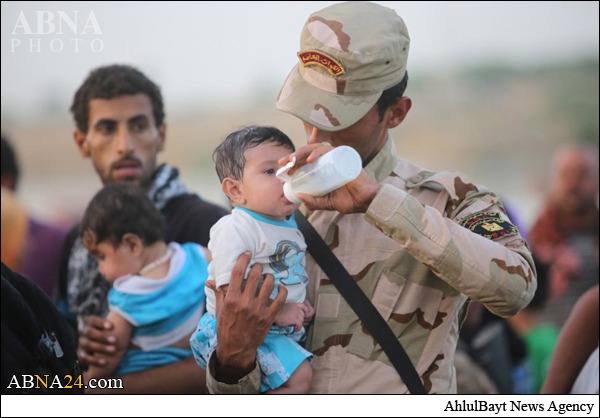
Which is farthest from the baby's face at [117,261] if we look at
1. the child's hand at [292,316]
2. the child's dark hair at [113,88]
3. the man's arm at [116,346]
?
the child's hand at [292,316]

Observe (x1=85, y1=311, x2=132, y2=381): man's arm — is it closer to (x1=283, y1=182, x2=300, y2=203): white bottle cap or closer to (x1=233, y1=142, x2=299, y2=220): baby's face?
(x1=233, y1=142, x2=299, y2=220): baby's face

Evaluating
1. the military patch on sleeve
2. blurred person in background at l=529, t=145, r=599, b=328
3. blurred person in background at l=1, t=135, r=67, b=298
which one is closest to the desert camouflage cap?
the military patch on sleeve

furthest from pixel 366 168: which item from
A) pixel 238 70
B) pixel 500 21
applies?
pixel 500 21

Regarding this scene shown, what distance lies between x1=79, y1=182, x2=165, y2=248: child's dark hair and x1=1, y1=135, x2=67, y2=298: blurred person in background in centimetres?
99

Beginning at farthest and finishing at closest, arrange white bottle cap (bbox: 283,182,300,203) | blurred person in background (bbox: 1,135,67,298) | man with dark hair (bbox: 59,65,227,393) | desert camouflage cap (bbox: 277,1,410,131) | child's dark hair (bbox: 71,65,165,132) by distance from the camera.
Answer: blurred person in background (bbox: 1,135,67,298) < child's dark hair (bbox: 71,65,165,132) < man with dark hair (bbox: 59,65,227,393) < desert camouflage cap (bbox: 277,1,410,131) < white bottle cap (bbox: 283,182,300,203)

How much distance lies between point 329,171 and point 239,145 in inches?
17.4

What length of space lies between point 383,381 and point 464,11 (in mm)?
3818

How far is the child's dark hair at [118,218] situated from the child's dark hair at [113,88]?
55 centimetres

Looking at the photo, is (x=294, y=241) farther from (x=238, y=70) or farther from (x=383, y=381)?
→ (x=238, y=70)

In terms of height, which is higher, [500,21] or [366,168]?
[366,168]

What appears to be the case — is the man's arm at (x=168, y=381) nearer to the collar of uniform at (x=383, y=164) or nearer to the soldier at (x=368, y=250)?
the soldier at (x=368, y=250)

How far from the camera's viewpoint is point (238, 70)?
224 inches

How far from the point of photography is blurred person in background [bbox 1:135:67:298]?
4.96 m

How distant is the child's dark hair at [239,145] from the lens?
9.45ft
